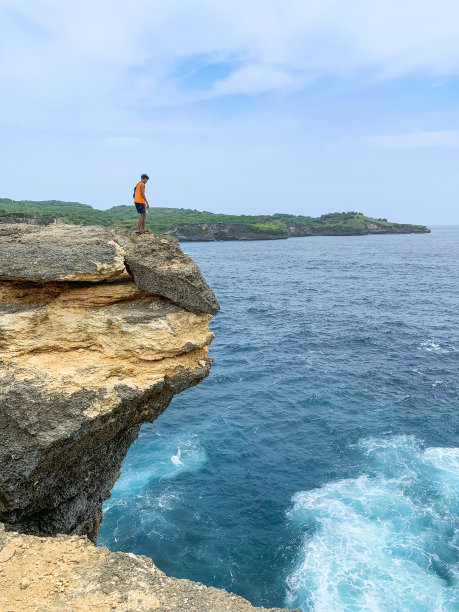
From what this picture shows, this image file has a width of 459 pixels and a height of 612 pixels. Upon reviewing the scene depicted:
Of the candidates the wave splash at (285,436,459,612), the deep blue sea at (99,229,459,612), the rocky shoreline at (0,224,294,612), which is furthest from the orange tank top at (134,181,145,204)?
the wave splash at (285,436,459,612)

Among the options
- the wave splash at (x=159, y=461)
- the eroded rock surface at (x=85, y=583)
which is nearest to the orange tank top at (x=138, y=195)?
the eroded rock surface at (x=85, y=583)

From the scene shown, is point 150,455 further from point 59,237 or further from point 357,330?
point 357,330

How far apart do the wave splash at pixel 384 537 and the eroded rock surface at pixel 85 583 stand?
10983 millimetres

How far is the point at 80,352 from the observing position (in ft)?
43.3

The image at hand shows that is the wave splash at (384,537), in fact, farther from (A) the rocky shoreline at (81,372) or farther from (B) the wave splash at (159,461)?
(A) the rocky shoreline at (81,372)

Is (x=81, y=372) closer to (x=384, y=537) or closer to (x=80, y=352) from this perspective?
(x=80, y=352)

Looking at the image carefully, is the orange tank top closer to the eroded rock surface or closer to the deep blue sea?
the eroded rock surface

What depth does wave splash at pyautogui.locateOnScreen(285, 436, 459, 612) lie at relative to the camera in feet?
59.7

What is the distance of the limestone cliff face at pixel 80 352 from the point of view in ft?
37.9

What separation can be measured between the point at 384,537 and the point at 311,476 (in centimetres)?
559

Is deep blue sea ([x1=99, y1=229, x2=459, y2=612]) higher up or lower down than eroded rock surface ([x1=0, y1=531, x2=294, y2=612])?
lower down

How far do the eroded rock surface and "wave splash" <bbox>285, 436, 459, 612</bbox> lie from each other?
10983 mm

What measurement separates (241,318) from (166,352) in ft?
149

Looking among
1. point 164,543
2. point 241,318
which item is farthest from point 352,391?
point 241,318
